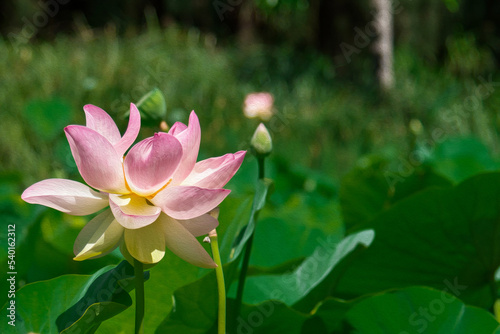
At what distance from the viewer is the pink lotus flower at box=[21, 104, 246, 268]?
0.29m

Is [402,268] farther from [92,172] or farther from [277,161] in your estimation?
[277,161]

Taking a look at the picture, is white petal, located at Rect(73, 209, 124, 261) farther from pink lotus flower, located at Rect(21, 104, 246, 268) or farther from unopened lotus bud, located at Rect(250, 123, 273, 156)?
unopened lotus bud, located at Rect(250, 123, 273, 156)

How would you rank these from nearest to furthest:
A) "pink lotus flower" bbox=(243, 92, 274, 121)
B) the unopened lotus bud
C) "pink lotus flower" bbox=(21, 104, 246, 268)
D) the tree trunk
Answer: "pink lotus flower" bbox=(21, 104, 246, 268) → the unopened lotus bud → "pink lotus flower" bbox=(243, 92, 274, 121) → the tree trunk

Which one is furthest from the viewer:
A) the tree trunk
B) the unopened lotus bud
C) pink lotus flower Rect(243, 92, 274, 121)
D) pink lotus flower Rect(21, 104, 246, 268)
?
the tree trunk

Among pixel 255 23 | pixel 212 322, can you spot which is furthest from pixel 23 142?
pixel 255 23

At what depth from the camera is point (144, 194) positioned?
309 millimetres

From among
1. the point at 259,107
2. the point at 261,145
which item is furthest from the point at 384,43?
the point at 261,145

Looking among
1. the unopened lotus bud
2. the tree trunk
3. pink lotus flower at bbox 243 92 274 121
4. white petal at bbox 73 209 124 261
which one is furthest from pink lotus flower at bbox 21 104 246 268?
the tree trunk

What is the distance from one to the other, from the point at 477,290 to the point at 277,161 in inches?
19.0

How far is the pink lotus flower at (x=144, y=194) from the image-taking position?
289mm

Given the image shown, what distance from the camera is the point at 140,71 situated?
3.54 metres

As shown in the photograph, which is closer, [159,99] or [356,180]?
[159,99]

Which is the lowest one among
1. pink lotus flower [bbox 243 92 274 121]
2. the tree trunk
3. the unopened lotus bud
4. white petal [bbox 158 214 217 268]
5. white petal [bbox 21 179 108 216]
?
the tree trunk

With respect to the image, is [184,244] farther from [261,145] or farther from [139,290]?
[261,145]
